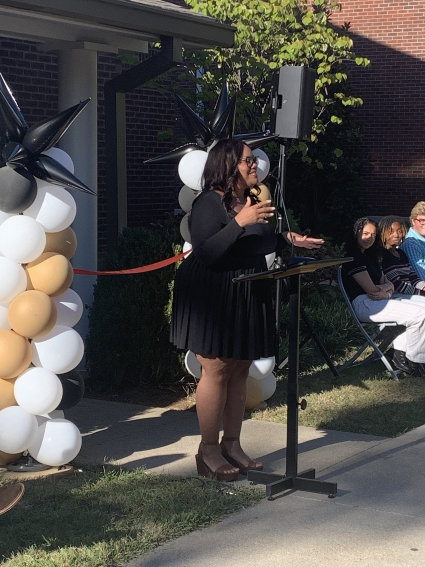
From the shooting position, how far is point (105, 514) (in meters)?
4.50

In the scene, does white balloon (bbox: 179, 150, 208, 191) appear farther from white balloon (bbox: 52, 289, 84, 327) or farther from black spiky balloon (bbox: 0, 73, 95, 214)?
white balloon (bbox: 52, 289, 84, 327)

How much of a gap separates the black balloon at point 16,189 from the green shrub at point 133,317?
7.56 ft

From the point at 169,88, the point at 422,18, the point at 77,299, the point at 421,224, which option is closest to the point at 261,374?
the point at 77,299

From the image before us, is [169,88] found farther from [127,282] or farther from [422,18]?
[422,18]

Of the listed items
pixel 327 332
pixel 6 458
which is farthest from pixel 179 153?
pixel 327 332

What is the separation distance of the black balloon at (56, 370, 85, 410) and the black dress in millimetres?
668

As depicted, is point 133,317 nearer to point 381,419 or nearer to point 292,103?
point 381,419

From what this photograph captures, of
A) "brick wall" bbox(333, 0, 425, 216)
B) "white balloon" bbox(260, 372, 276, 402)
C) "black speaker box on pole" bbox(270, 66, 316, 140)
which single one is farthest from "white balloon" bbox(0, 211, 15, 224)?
"brick wall" bbox(333, 0, 425, 216)

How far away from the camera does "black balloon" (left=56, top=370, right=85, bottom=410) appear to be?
205 inches

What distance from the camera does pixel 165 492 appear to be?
15.9 ft

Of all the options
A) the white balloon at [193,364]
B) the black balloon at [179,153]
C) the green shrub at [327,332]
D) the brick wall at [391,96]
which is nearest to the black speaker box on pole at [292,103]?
the green shrub at [327,332]

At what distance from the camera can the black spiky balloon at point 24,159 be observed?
4844 mm

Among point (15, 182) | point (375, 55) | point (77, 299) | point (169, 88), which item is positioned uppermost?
point (375, 55)

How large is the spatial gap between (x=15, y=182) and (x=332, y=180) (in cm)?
1488
